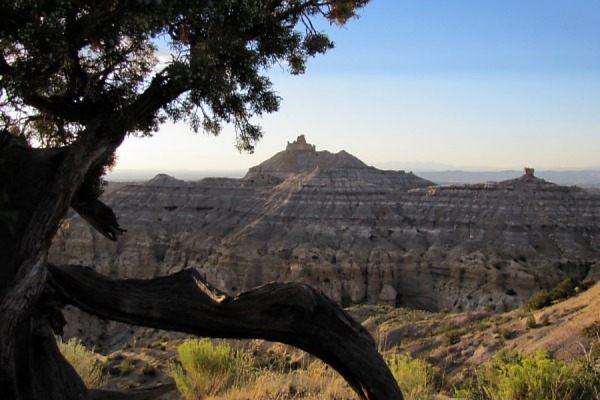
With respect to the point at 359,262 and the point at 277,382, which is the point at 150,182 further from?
the point at 277,382

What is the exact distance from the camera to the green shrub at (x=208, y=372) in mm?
8836

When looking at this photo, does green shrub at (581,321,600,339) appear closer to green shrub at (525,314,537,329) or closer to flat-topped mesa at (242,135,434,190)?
green shrub at (525,314,537,329)

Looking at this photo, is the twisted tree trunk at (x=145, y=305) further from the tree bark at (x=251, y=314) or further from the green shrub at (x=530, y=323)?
the green shrub at (x=530, y=323)

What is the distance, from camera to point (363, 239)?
6138 centimetres

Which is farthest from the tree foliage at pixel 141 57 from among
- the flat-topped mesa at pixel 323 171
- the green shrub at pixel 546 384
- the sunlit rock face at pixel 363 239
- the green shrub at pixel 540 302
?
the flat-topped mesa at pixel 323 171

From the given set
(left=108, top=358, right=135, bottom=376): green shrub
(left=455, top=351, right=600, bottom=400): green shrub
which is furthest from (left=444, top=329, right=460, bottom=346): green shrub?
(left=455, top=351, right=600, bottom=400): green shrub

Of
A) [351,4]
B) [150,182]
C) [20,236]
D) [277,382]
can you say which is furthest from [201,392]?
[150,182]

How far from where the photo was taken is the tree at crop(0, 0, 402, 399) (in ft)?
16.6

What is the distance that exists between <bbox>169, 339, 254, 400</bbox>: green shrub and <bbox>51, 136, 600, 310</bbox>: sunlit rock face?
41.9 m

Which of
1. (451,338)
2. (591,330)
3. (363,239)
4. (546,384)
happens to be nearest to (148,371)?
(451,338)

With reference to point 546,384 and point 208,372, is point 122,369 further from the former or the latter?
point 546,384

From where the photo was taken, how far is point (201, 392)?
874cm

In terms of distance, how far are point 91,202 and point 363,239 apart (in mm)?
55334

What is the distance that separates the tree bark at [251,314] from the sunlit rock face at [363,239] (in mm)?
45070
